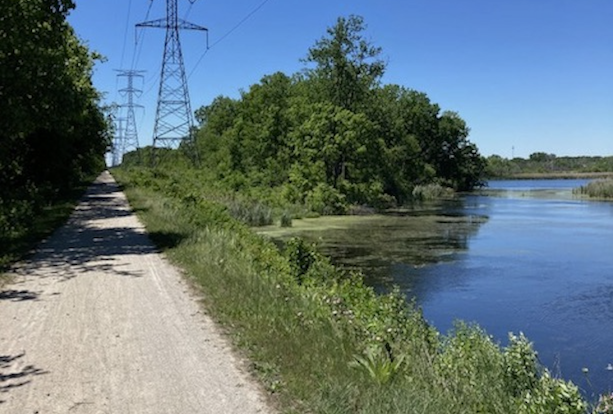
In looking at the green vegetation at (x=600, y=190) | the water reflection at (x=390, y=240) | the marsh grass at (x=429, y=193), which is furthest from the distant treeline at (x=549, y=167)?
the water reflection at (x=390, y=240)

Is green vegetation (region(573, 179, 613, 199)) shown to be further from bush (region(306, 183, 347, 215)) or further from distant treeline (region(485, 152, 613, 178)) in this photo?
distant treeline (region(485, 152, 613, 178))

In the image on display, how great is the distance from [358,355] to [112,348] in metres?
2.75

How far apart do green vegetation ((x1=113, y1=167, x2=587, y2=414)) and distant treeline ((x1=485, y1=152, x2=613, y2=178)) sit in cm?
14658

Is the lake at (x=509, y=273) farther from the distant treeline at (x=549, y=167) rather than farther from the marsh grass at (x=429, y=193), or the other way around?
the distant treeline at (x=549, y=167)

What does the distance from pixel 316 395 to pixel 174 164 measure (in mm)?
72587

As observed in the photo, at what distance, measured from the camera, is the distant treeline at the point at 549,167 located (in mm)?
159000

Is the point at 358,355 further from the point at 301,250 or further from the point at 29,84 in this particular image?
the point at 29,84

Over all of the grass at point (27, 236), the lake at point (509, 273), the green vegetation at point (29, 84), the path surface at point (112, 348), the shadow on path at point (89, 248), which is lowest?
the lake at point (509, 273)

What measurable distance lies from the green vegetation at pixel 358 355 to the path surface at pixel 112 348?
397 millimetres

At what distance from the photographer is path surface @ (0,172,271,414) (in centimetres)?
503

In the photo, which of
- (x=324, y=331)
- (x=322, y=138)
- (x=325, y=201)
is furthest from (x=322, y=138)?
(x=324, y=331)

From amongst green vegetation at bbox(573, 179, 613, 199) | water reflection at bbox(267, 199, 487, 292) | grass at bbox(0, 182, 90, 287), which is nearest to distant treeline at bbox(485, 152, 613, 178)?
green vegetation at bbox(573, 179, 613, 199)

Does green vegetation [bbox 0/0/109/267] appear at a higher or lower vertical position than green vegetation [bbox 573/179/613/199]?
higher

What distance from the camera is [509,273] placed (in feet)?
59.0
